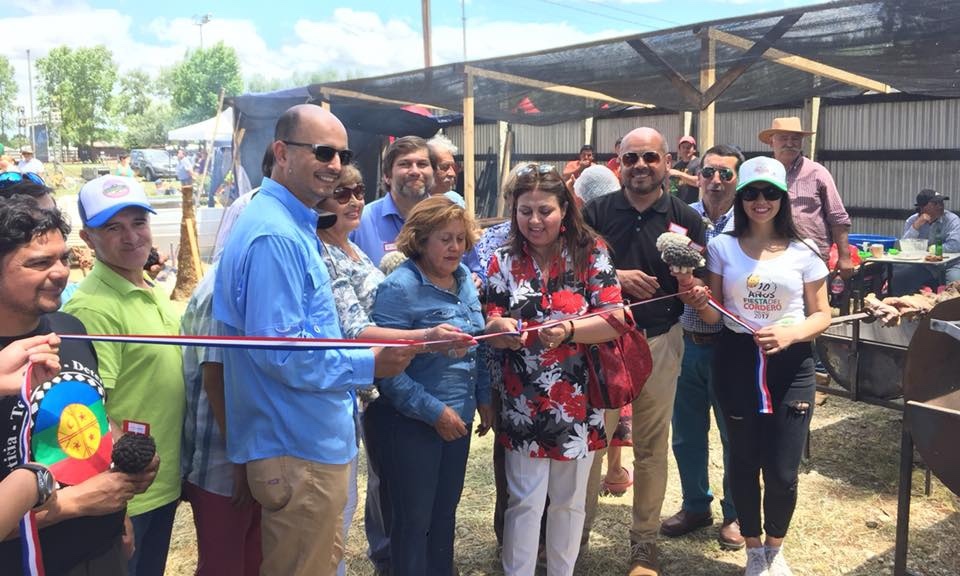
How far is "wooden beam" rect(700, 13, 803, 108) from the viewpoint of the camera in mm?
7008

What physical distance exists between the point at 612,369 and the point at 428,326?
845mm

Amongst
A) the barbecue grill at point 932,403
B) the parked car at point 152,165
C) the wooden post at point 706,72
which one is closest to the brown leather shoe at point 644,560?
the barbecue grill at point 932,403

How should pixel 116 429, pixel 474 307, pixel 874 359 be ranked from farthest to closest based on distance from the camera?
pixel 874 359 < pixel 474 307 < pixel 116 429

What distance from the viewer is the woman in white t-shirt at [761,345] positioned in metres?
3.26

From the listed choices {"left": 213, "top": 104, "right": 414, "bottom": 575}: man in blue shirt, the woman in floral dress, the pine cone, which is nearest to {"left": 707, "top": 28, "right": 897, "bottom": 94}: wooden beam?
the woman in floral dress

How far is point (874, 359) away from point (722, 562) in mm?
1780

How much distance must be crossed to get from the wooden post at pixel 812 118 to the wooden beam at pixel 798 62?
3.77 feet

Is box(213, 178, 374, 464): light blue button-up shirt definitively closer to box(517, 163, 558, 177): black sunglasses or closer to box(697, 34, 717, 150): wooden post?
box(517, 163, 558, 177): black sunglasses

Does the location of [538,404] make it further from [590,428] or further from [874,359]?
[874,359]

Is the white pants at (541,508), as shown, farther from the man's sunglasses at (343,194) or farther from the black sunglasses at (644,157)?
the black sunglasses at (644,157)

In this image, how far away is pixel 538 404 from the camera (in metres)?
3.10

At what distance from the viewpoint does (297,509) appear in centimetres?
235

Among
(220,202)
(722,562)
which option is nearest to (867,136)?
(722,562)

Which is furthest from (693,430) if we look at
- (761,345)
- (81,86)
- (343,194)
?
(81,86)
